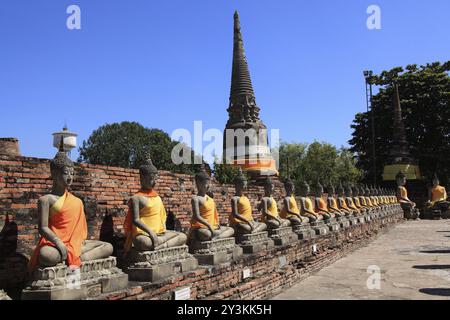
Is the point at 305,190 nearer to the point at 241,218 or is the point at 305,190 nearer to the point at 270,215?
the point at 270,215

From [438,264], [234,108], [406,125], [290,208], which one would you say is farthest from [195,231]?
[406,125]

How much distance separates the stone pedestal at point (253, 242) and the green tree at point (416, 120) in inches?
1181

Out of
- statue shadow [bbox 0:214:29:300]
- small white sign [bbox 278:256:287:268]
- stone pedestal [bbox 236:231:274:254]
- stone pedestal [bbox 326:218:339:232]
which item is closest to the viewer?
statue shadow [bbox 0:214:29:300]

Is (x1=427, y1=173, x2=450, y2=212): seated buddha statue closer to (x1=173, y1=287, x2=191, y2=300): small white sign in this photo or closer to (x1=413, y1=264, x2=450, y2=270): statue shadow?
(x1=413, y1=264, x2=450, y2=270): statue shadow

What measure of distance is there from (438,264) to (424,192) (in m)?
24.6

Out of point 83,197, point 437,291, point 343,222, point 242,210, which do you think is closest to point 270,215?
point 242,210

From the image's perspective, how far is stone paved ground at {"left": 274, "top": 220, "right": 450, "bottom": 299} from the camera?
7844 mm

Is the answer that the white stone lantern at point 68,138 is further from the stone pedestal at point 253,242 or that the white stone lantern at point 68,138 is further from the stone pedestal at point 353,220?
the stone pedestal at point 353,220

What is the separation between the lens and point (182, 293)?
5977 mm

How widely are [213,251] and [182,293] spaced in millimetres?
1318

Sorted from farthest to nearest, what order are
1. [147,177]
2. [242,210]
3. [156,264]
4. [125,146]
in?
[125,146] < [242,210] < [147,177] < [156,264]

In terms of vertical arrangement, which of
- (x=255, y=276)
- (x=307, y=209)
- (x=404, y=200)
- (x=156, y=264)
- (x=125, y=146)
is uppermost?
(x=125, y=146)

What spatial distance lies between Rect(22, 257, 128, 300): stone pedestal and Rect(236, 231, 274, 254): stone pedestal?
3453 mm

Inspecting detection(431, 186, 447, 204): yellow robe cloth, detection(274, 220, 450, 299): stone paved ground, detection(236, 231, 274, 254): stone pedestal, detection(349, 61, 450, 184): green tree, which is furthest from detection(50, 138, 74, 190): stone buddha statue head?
detection(349, 61, 450, 184): green tree
